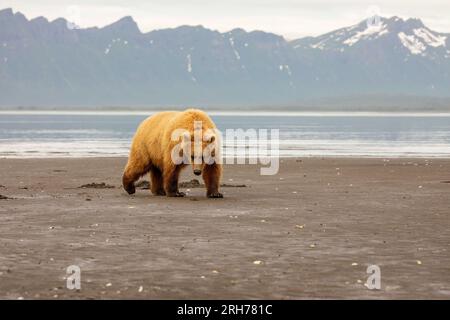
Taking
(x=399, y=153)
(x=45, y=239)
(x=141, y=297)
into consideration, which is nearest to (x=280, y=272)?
(x=141, y=297)

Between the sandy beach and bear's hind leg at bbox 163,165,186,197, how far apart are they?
0.48 meters

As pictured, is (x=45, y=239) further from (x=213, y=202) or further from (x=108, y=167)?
(x=108, y=167)

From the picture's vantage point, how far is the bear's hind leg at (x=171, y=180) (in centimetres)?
2272

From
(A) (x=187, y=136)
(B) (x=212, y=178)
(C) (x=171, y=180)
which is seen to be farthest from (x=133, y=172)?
(A) (x=187, y=136)

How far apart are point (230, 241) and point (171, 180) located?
7.71 metres

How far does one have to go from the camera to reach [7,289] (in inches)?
445

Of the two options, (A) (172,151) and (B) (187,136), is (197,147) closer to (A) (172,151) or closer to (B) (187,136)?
(B) (187,136)

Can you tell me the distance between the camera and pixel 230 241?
15.5 meters

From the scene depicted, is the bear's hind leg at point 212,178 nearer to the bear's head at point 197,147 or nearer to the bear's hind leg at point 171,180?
the bear's head at point 197,147

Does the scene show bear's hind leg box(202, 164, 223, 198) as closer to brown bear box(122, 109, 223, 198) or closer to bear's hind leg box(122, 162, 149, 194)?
brown bear box(122, 109, 223, 198)

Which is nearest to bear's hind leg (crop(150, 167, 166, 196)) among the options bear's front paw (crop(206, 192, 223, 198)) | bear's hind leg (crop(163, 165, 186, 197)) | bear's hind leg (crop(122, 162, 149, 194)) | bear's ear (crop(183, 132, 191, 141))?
bear's hind leg (crop(122, 162, 149, 194))

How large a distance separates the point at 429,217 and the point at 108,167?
20.9 metres

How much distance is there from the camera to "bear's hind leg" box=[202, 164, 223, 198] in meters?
22.5


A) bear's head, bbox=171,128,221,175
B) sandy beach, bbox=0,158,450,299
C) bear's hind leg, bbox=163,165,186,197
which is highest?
bear's head, bbox=171,128,221,175
